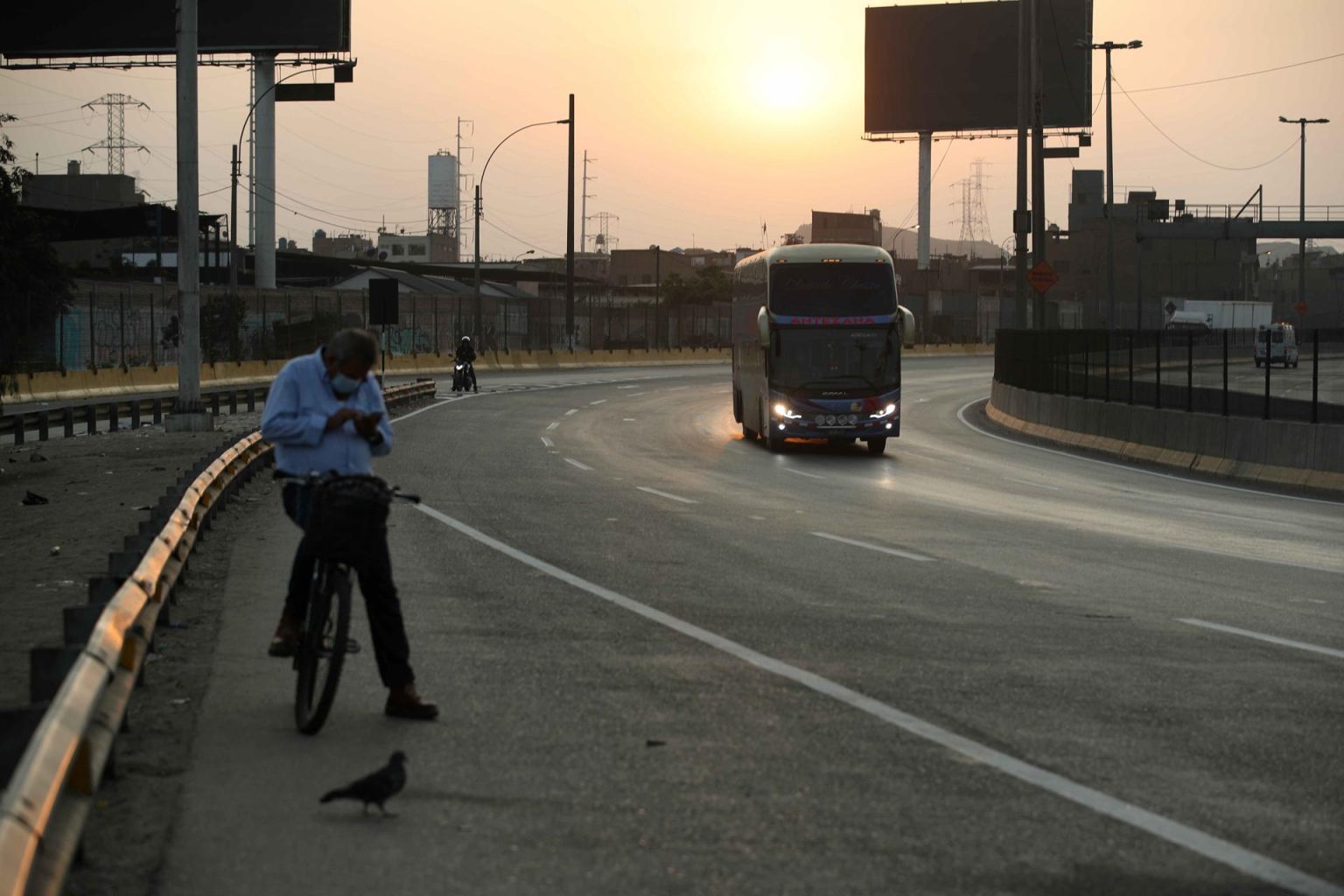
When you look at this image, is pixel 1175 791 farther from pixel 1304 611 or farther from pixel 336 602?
pixel 1304 611

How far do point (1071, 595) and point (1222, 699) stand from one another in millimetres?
4226

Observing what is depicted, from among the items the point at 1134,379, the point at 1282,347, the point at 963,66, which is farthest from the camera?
the point at 963,66

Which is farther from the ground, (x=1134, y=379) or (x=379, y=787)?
(x=1134, y=379)

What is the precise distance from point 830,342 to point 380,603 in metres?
23.7

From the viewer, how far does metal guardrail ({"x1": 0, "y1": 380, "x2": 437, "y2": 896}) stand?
15.6 ft

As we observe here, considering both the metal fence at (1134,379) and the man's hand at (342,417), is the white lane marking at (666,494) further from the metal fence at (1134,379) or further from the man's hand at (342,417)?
the man's hand at (342,417)

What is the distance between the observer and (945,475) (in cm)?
2742

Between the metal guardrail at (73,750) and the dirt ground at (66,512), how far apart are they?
34.6 inches

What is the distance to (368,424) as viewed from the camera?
Answer: 27.2 feet

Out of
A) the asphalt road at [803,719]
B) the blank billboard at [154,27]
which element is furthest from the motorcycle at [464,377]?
the asphalt road at [803,719]

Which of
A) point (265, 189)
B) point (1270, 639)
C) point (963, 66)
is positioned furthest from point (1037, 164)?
point (963, 66)

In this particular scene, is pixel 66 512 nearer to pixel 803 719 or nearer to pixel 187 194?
pixel 187 194

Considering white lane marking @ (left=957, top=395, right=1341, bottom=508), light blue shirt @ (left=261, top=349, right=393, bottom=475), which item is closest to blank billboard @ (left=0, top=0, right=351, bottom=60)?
white lane marking @ (left=957, top=395, right=1341, bottom=508)

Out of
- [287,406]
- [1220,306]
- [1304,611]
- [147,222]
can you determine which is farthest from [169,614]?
[1220,306]
